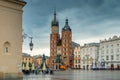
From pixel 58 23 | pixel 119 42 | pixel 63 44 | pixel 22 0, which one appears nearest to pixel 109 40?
pixel 119 42

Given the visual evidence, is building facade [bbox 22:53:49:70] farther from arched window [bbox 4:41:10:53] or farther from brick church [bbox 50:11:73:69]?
arched window [bbox 4:41:10:53]

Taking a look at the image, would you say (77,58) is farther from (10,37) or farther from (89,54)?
(10,37)

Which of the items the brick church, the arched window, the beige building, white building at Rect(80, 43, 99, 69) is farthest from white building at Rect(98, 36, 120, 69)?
the arched window

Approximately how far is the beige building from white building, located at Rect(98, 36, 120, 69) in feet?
290

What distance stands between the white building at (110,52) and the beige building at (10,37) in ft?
290

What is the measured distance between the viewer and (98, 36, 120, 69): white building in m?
108

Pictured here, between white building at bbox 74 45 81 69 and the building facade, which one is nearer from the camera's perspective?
the building facade

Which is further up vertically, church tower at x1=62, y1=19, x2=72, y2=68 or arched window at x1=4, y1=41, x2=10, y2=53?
church tower at x1=62, y1=19, x2=72, y2=68

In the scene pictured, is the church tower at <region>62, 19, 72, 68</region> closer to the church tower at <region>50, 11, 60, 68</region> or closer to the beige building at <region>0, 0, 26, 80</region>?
the church tower at <region>50, 11, 60, 68</region>

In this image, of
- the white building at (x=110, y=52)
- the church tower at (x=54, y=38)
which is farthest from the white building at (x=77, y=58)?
the white building at (x=110, y=52)

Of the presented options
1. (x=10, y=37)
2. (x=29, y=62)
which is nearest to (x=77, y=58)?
(x=29, y=62)

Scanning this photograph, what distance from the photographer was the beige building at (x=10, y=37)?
2080cm

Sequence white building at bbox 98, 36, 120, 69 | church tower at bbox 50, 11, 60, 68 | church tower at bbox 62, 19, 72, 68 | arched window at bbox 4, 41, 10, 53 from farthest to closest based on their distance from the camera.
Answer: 1. church tower at bbox 50, 11, 60, 68
2. church tower at bbox 62, 19, 72, 68
3. white building at bbox 98, 36, 120, 69
4. arched window at bbox 4, 41, 10, 53

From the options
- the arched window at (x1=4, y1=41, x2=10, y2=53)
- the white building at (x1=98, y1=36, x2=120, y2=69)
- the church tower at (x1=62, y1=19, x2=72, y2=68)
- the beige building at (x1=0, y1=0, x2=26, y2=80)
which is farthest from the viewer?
the church tower at (x1=62, y1=19, x2=72, y2=68)
